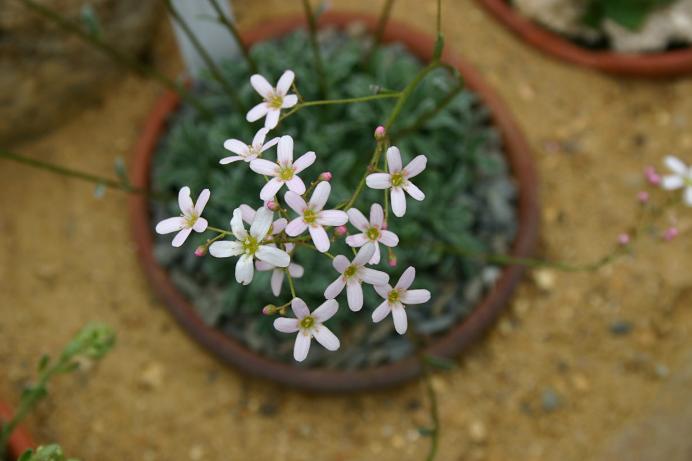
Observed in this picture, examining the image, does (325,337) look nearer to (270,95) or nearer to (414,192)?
(414,192)

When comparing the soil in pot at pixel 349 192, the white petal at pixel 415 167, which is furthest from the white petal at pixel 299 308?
the soil in pot at pixel 349 192

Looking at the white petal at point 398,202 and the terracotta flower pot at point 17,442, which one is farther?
the terracotta flower pot at point 17,442

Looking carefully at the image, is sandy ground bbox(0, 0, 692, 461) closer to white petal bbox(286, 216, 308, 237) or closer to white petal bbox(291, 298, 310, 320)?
white petal bbox(291, 298, 310, 320)

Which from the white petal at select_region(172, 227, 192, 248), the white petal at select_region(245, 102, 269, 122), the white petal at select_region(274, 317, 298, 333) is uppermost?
the white petal at select_region(245, 102, 269, 122)

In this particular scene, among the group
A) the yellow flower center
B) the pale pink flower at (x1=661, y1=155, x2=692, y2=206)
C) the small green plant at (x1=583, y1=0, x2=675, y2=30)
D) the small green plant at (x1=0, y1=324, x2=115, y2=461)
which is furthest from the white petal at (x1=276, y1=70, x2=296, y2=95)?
the small green plant at (x1=583, y1=0, x2=675, y2=30)

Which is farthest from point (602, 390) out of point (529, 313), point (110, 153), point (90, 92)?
point (90, 92)

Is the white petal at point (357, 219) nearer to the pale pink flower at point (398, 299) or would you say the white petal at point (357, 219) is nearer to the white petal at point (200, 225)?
the pale pink flower at point (398, 299)

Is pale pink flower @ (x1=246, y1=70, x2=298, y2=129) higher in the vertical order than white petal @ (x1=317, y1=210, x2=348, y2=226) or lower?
higher

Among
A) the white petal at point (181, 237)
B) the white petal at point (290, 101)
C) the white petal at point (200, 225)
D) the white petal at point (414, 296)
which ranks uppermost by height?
the white petal at point (290, 101)
